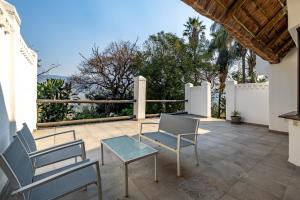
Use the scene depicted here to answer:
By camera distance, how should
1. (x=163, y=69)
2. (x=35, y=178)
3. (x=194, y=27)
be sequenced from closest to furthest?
(x=35, y=178), (x=163, y=69), (x=194, y=27)

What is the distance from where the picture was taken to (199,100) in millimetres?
8242

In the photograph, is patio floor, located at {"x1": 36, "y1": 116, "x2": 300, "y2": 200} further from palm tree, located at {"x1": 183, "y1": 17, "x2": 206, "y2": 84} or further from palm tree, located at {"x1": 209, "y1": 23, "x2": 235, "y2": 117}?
palm tree, located at {"x1": 209, "y1": 23, "x2": 235, "y2": 117}

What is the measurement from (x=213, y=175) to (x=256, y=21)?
350cm

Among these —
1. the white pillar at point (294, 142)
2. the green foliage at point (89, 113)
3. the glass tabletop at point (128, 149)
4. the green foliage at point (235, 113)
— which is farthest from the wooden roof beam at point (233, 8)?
the green foliage at point (89, 113)

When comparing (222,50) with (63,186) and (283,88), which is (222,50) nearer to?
(283,88)

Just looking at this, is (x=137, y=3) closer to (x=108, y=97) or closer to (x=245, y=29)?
(x=108, y=97)

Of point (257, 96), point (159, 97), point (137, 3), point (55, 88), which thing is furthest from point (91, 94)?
point (257, 96)

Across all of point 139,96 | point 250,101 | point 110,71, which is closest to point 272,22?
point 250,101

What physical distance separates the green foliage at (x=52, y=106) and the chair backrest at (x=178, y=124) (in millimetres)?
4679

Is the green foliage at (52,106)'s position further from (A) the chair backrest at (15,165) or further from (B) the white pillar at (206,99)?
(B) the white pillar at (206,99)

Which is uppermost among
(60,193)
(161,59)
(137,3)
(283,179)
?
(137,3)

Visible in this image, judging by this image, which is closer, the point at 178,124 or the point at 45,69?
the point at 178,124

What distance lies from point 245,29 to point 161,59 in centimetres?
614

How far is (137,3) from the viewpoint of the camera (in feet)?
27.0
